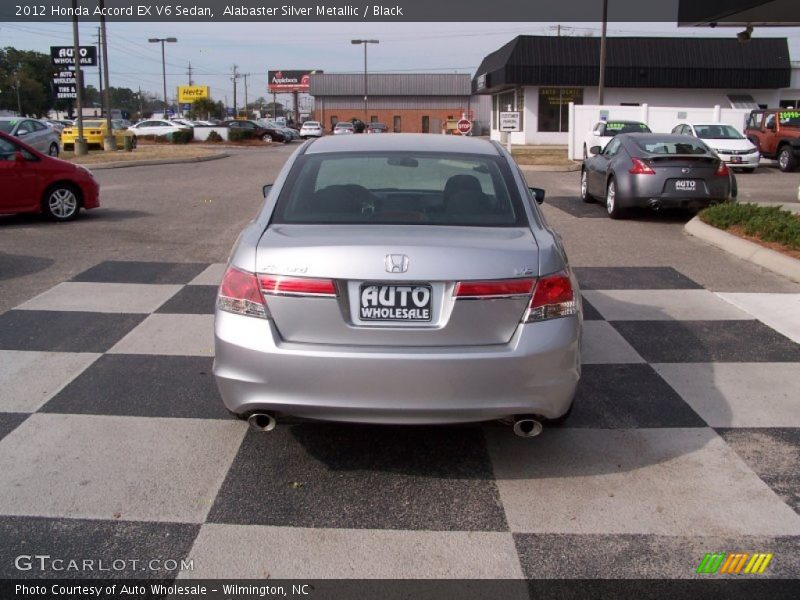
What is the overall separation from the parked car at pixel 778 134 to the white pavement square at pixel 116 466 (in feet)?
77.1

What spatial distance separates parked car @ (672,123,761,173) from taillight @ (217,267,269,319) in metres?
21.5

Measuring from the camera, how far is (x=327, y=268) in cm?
373

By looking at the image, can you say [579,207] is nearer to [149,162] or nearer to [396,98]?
[149,162]

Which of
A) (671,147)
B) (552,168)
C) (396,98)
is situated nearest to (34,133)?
(552,168)

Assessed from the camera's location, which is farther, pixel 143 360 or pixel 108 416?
pixel 143 360

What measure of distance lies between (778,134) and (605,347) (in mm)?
22500

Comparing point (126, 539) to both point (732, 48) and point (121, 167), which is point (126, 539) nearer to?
point (121, 167)

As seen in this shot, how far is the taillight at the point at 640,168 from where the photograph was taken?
1275 cm

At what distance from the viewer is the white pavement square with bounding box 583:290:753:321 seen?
23.7 feet

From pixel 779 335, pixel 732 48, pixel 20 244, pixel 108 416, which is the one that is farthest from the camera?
pixel 732 48

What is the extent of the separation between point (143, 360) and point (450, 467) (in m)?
2.64

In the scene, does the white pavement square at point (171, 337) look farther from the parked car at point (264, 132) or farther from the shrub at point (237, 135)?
the parked car at point (264, 132)

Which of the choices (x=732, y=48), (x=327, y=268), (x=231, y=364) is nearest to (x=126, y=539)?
(x=231, y=364)

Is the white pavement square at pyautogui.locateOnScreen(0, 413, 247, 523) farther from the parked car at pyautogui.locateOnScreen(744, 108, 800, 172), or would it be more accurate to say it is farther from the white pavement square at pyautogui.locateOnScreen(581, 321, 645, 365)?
the parked car at pyautogui.locateOnScreen(744, 108, 800, 172)
